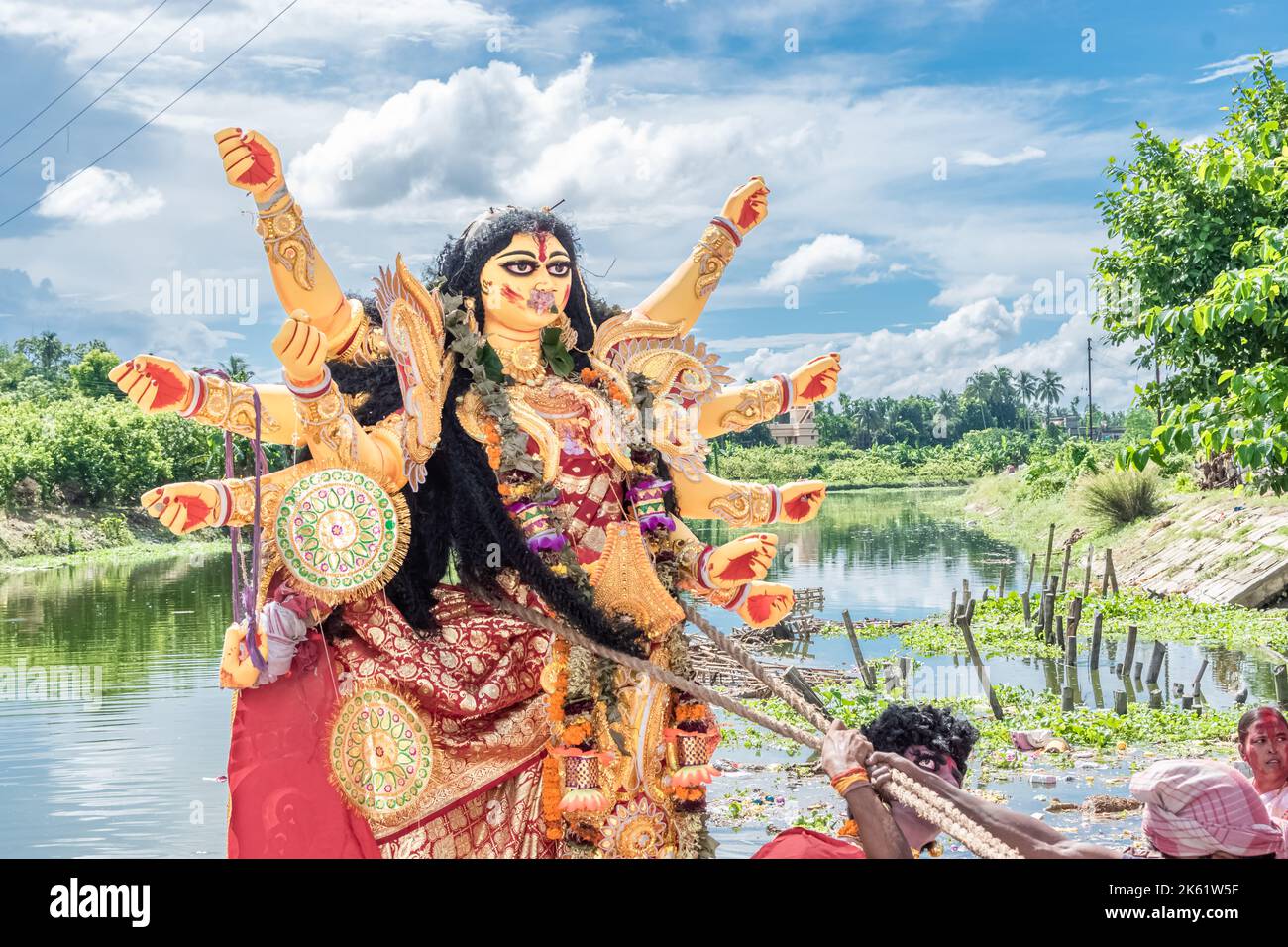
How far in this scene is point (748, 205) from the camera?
150 inches

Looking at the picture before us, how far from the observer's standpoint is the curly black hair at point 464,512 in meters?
3.32

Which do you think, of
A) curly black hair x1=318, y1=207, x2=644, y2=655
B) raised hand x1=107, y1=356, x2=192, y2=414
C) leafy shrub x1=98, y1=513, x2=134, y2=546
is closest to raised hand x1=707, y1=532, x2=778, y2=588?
curly black hair x1=318, y1=207, x2=644, y2=655

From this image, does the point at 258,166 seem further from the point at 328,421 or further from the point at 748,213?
the point at 748,213

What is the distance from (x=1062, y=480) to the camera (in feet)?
116

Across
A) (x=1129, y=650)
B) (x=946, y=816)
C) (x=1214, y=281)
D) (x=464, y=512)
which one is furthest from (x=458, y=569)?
(x=1129, y=650)

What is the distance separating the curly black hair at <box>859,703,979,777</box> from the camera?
2.75 m

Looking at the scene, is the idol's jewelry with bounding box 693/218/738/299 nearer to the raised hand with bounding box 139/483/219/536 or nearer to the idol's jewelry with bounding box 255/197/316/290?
the idol's jewelry with bounding box 255/197/316/290

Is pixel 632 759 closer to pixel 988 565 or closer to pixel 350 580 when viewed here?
pixel 350 580

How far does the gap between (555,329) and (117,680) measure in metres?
13.8

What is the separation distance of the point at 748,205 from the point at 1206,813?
2.14 metres

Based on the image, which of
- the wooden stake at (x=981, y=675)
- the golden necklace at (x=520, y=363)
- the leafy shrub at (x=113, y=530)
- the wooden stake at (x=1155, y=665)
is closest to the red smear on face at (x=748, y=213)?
the golden necklace at (x=520, y=363)

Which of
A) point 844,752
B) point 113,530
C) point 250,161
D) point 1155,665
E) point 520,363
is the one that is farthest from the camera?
point 113,530

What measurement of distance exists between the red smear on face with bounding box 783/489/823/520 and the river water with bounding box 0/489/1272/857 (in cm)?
284

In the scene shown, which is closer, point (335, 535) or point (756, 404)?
point (335, 535)
